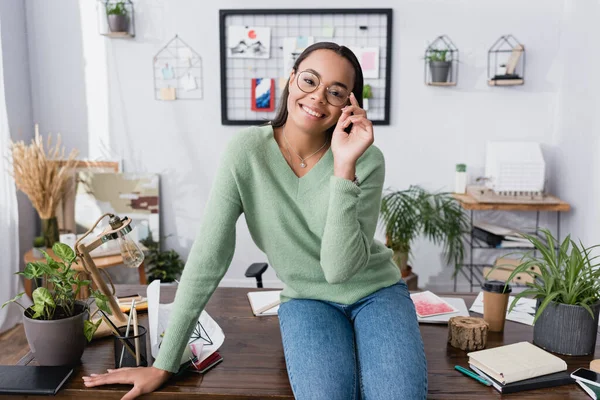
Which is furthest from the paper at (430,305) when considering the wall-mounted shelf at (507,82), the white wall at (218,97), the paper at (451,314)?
the wall-mounted shelf at (507,82)

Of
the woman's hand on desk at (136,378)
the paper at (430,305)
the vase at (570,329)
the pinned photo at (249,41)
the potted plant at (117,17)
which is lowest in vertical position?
the woman's hand on desk at (136,378)

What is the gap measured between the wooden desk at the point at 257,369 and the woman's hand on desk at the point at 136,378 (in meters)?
0.01

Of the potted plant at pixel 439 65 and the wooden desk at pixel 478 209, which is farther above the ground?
the potted plant at pixel 439 65

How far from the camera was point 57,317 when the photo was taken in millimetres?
1444

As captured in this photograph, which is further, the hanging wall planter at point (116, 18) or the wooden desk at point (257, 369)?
the hanging wall planter at point (116, 18)

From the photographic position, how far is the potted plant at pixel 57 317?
1411mm

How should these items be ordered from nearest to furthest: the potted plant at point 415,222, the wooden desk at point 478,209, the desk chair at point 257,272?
the desk chair at point 257,272, the wooden desk at point 478,209, the potted plant at point 415,222

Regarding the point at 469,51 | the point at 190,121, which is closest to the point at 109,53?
the point at 190,121

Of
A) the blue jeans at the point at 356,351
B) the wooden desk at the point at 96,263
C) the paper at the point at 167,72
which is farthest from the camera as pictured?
the paper at the point at 167,72

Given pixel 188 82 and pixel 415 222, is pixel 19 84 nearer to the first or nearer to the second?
pixel 188 82

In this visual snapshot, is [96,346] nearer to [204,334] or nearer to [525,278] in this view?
[204,334]

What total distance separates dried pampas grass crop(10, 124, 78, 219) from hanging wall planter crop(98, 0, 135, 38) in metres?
0.76

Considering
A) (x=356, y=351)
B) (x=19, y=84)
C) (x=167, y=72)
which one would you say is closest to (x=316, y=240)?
(x=356, y=351)

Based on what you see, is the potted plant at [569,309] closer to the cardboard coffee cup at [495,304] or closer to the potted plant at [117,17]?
the cardboard coffee cup at [495,304]
